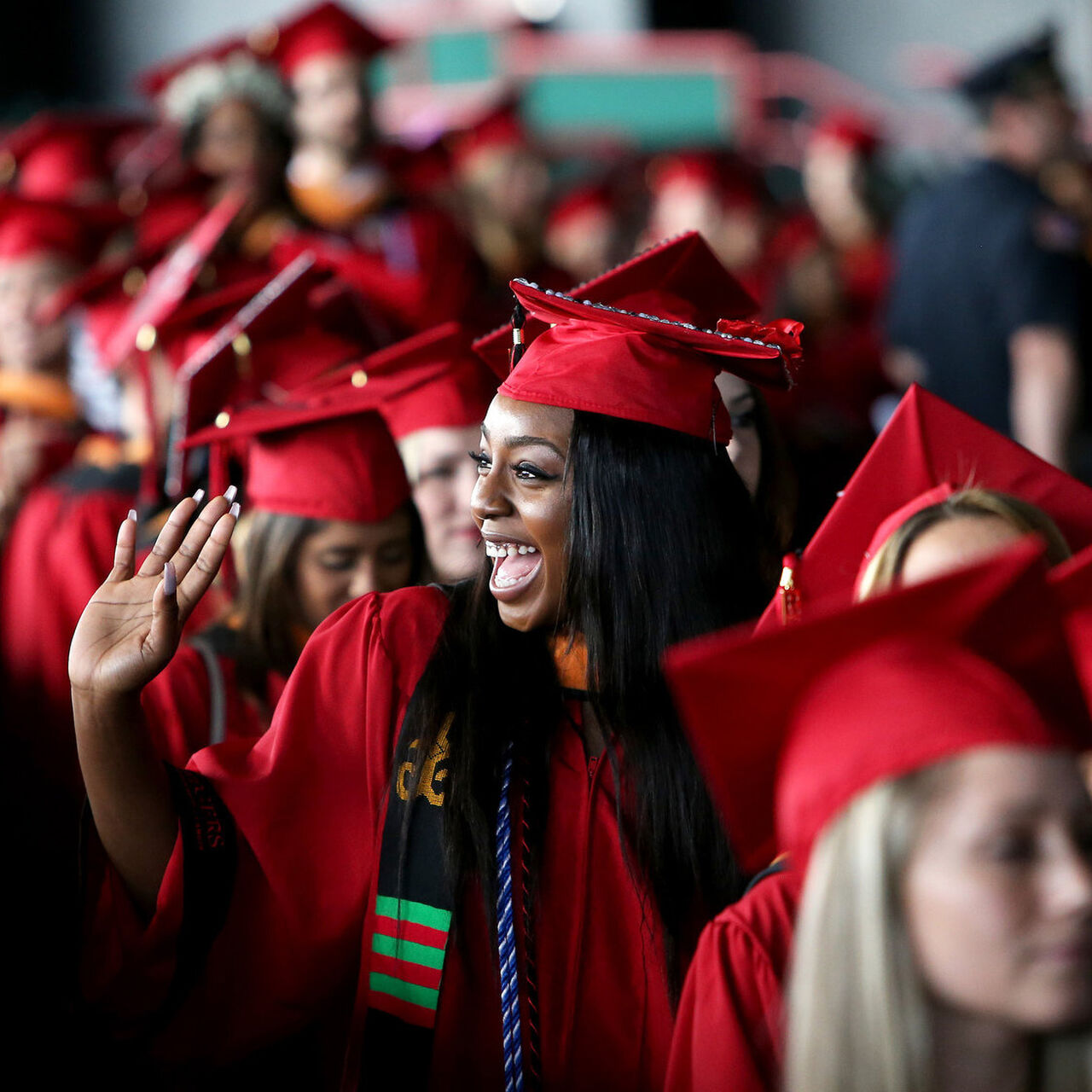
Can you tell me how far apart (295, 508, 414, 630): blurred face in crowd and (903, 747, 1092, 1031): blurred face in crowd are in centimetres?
156

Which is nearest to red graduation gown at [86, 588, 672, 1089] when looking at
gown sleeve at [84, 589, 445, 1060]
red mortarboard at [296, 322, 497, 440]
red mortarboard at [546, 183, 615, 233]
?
gown sleeve at [84, 589, 445, 1060]

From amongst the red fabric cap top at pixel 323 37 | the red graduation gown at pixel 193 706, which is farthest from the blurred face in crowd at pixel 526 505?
the red fabric cap top at pixel 323 37

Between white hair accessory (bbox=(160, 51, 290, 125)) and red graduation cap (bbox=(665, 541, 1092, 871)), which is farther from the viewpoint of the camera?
white hair accessory (bbox=(160, 51, 290, 125))

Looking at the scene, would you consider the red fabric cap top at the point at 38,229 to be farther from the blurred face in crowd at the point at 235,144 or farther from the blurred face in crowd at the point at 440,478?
the blurred face in crowd at the point at 440,478

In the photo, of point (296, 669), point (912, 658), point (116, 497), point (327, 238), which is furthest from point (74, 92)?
point (912, 658)

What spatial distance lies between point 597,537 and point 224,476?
109 cm

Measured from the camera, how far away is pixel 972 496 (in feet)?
5.41

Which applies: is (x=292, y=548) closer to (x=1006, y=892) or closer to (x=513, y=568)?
(x=513, y=568)

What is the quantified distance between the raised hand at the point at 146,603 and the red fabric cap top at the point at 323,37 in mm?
3346

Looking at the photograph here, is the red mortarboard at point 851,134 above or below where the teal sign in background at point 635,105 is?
below

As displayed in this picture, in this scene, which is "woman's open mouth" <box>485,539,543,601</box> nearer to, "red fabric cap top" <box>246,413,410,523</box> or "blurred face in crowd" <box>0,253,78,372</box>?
"red fabric cap top" <box>246,413,410,523</box>

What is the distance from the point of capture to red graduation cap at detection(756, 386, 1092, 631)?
1763 mm

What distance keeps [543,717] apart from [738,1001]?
0.54 meters

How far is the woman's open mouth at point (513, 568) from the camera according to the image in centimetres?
186
